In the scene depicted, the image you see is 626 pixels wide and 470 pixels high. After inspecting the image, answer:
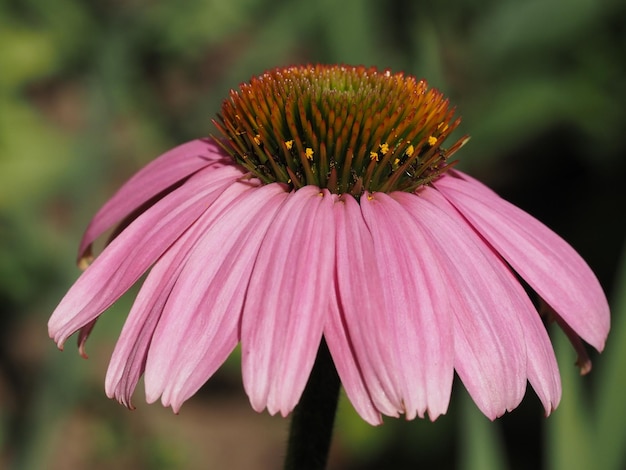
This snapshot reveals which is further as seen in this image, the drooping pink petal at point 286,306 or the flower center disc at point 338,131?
the flower center disc at point 338,131

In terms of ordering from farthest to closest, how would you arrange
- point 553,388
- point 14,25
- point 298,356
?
point 14,25 < point 553,388 < point 298,356

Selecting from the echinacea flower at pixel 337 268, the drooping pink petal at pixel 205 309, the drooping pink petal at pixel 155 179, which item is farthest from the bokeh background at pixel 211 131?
the drooping pink petal at pixel 205 309

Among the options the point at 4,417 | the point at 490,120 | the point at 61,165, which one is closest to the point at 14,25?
the point at 61,165

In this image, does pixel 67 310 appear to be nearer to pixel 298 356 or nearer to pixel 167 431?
pixel 298 356

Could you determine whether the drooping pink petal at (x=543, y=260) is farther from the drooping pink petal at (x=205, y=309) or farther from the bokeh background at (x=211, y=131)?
the bokeh background at (x=211, y=131)

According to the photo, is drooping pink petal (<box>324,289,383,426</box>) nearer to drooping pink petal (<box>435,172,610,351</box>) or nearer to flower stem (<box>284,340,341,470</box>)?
flower stem (<box>284,340,341,470</box>)

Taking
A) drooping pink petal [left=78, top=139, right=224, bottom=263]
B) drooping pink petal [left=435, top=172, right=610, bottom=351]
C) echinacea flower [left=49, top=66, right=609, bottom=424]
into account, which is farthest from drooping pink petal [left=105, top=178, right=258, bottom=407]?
drooping pink petal [left=435, top=172, right=610, bottom=351]
